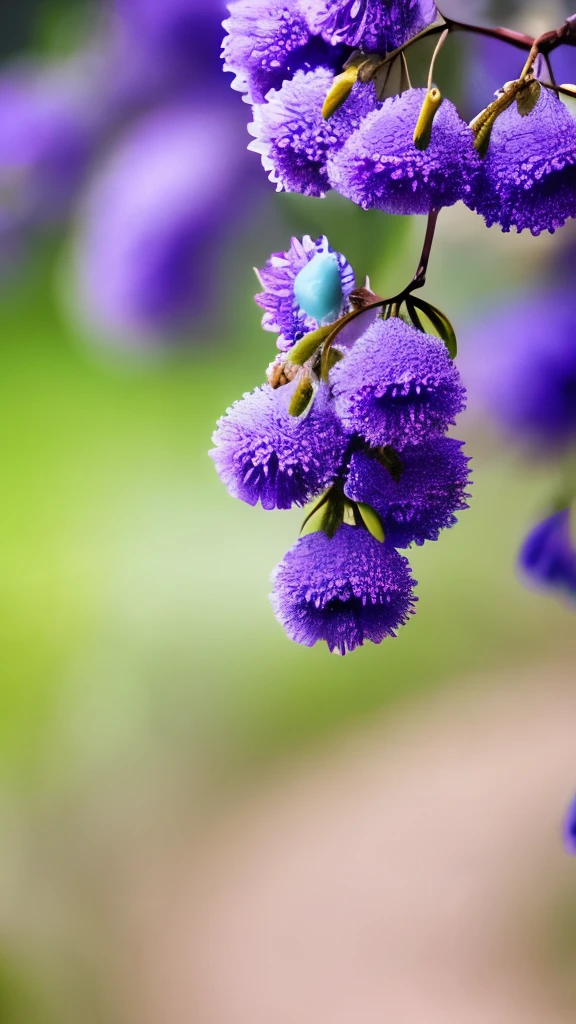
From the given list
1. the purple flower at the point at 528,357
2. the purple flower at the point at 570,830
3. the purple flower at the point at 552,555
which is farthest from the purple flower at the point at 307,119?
the purple flower at the point at 570,830

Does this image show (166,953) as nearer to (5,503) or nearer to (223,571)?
(223,571)

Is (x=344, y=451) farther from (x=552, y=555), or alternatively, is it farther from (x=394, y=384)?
(x=552, y=555)

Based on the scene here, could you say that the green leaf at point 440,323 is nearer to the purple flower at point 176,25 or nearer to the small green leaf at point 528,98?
the small green leaf at point 528,98

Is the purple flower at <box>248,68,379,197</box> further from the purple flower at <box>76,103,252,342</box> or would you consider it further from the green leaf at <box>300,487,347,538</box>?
the green leaf at <box>300,487,347,538</box>

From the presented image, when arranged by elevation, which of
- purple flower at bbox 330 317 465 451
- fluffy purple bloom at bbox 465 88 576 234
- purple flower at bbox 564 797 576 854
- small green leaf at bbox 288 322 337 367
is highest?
fluffy purple bloom at bbox 465 88 576 234

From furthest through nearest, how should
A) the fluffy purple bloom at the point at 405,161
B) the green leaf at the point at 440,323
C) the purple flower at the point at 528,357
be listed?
the purple flower at the point at 528,357 → the green leaf at the point at 440,323 → the fluffy purple bloom at the point at 405,161

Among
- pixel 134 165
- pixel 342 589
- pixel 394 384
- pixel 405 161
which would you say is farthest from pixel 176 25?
pixel 342 589

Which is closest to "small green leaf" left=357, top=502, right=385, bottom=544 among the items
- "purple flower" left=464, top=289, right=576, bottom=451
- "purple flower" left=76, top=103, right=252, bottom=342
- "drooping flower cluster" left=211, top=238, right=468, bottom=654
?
"drooping flower cluster" left=211, top=238, right=468, bottom=654
